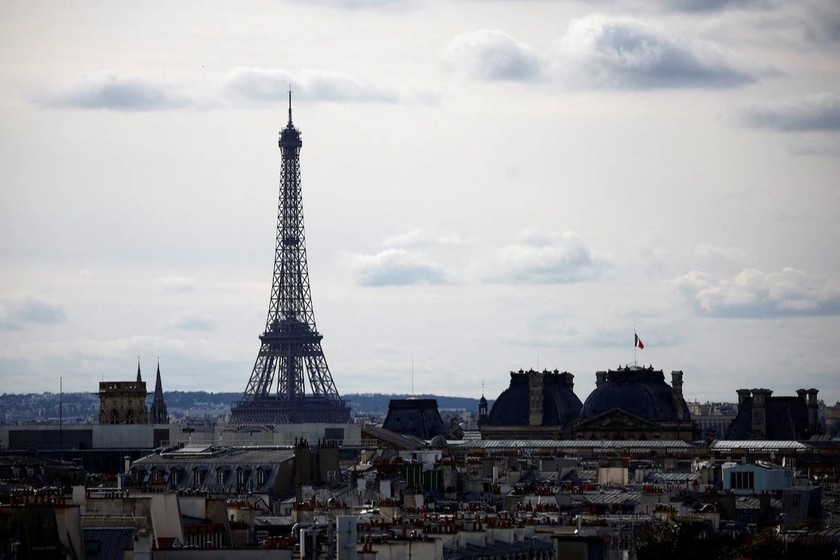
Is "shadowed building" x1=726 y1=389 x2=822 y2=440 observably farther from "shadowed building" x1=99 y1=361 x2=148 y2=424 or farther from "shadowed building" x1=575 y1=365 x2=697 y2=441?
"shadowed building" x1=99 y1=361 x2=148 y2=424

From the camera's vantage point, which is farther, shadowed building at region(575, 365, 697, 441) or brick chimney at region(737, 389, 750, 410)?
brick chimney at region(737, 389, 750, 410)

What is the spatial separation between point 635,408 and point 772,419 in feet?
26.6

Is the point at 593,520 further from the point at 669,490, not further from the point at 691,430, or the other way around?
the point at 691,430

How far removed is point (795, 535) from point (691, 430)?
12155 centimetres

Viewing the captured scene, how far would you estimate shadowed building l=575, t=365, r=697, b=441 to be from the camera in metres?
189

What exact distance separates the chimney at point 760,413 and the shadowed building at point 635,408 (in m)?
4.03

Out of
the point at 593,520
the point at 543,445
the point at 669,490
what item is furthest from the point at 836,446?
the point at 593,520

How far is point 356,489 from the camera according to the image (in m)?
88.6

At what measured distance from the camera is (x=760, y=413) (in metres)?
191

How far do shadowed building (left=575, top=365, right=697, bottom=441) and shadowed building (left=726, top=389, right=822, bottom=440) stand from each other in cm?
327

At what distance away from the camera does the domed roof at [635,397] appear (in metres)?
192

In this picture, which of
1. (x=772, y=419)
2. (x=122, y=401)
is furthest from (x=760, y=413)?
(x=122, y=401)

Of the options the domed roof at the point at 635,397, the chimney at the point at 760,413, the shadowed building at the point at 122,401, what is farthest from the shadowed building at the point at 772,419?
the shadowed building at the point at 122,401

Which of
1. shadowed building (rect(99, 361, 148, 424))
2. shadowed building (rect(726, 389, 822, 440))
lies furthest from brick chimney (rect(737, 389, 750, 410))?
shadowed building (rect(99, 361, 148, 424))
